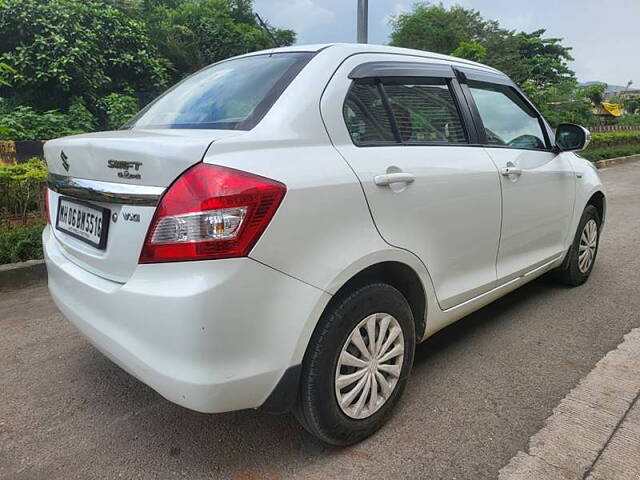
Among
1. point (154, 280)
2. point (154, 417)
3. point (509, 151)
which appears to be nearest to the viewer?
point (154, 280)

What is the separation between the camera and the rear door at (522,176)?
2.87 meters

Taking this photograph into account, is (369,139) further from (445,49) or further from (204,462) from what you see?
(445,49)

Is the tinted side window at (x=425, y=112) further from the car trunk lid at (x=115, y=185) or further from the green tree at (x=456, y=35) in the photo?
the green tree at (x=456, y=35)

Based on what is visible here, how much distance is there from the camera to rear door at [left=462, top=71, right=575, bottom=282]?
287cm

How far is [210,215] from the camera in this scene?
1628mm

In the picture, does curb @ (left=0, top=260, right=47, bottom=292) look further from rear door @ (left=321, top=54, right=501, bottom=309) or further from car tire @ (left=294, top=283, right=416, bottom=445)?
rear door @ (left=321, top=54, right=501, bottom=309)

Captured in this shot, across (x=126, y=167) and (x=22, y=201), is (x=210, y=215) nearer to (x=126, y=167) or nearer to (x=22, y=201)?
(x=126, y=167)

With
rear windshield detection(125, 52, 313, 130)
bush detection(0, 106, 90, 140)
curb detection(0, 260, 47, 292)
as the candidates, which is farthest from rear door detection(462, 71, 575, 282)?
bush detection(0, 106, 90, 140)

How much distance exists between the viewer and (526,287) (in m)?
4.14

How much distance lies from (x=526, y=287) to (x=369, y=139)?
2.61 m

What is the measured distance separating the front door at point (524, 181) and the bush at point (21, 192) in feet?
13.6

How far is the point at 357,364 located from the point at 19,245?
3.64m

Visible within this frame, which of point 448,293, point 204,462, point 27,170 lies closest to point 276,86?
point 448,293

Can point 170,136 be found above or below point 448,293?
above
